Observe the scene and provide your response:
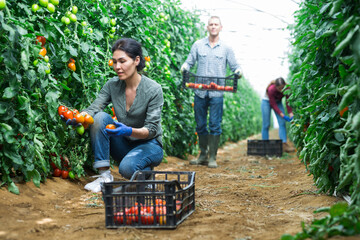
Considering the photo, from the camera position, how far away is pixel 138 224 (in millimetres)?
2197

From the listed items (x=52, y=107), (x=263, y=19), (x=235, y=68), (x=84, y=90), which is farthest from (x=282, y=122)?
(x=52, y=107)

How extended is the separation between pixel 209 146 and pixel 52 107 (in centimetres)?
310

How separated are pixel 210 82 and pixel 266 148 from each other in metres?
2.27

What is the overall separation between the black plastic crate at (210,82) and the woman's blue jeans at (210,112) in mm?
212

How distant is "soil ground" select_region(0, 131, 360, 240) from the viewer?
211 centimetres

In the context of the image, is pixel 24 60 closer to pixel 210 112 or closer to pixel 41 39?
pixel 41 39

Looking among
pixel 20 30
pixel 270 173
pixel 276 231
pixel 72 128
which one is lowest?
pixel 270 173

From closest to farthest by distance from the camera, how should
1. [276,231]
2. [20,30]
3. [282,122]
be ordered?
[276,231] → [20,30] → [282,122]

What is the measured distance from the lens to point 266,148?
712 centimetres

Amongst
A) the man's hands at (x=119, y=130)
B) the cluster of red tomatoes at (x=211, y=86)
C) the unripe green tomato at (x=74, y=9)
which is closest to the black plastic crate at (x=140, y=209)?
the man's hands at (x=119, y=130)

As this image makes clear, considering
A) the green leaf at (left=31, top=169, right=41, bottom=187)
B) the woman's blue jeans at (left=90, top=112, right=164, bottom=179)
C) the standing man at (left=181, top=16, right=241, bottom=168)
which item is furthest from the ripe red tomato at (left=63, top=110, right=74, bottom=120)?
the standing man at (left=181, top=16, right=241, bottom=168)

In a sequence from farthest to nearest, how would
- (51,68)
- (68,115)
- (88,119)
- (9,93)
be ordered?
(51,68), (88,119), (68,115), (9,93)

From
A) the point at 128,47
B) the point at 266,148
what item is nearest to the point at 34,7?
the point at 128,47

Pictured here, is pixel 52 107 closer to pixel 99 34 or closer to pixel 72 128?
pixel 72 128
